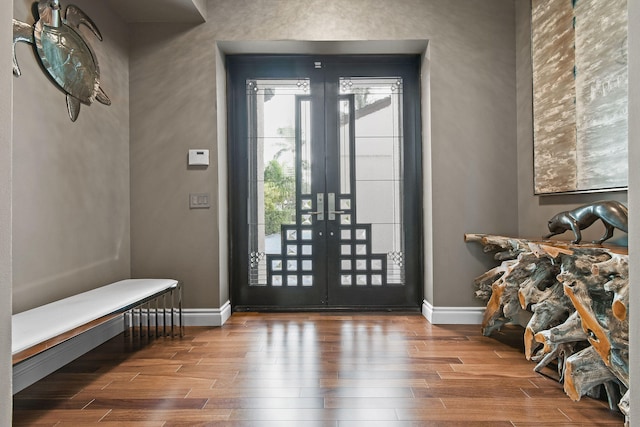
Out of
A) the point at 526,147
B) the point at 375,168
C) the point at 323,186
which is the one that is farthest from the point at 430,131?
the point at 323,186

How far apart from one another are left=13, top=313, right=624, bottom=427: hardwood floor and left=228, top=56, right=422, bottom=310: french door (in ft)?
2.43

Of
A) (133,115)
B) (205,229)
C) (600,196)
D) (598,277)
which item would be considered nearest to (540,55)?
(600,196)

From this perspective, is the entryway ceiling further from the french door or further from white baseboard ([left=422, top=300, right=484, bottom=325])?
white baseboard ([left=422, top=300, right=484, bottom=325])

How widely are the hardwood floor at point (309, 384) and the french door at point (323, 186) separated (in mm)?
742

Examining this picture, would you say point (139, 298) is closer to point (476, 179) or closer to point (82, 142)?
point (82, 142)

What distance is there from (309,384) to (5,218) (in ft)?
5.56

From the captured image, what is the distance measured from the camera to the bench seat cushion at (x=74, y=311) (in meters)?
1.83

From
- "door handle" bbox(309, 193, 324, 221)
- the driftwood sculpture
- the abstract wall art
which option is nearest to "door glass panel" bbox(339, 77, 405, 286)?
"door handle" bbox(309, 193, 324, 221)

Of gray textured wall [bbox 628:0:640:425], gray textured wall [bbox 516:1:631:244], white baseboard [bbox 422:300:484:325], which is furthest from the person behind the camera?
white baseboard [bbox 422:300:484:325]

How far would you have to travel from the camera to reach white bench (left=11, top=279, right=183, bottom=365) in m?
1.79

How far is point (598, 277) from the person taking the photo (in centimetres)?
189

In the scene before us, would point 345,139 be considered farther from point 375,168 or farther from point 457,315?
point 457,315

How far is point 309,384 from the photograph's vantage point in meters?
2.30

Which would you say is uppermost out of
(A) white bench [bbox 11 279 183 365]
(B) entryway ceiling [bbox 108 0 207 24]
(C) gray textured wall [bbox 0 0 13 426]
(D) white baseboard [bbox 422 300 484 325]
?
(B) entryway ceiling [bbox 108 0 207 24]
